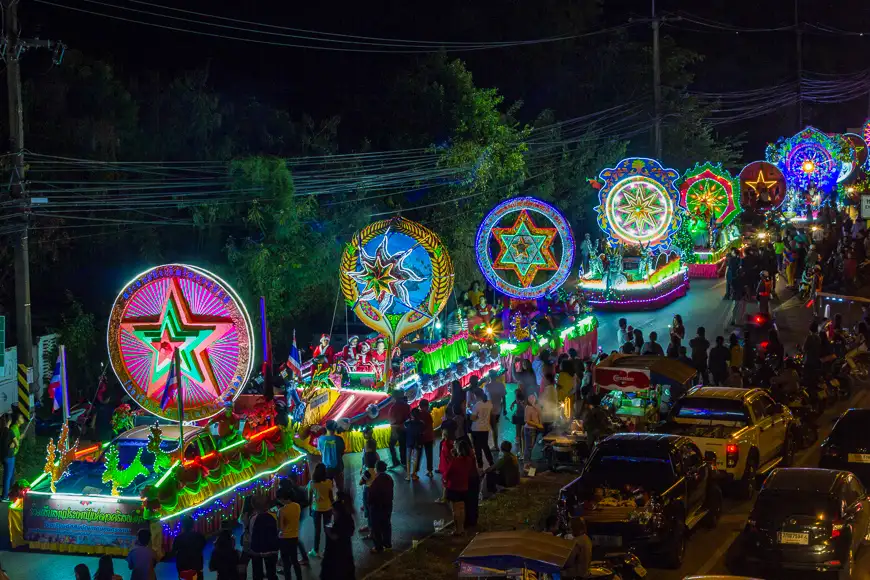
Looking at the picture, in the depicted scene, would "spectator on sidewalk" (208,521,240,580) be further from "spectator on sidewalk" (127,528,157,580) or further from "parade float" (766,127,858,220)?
"parade float" (766,127,858,220)

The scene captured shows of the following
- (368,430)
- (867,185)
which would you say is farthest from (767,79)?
(368,430)

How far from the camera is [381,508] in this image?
14.4 metres

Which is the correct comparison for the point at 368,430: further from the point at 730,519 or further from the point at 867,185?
the point at 867,185

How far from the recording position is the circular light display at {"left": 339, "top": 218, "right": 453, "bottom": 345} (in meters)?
20.8

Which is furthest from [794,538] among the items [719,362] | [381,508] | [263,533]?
[719,362]

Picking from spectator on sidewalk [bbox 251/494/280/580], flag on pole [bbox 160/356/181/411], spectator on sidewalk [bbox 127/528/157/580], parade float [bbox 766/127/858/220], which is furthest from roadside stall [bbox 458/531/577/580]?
parade float [bbox 766/127/858/220]

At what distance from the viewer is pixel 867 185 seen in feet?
184

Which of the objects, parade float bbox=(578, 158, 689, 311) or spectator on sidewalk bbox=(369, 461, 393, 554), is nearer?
spectator on sidewalk bbox=(369, 461, 393, 554)

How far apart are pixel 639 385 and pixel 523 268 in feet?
19.6

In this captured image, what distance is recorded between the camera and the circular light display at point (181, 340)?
14789 millimetres

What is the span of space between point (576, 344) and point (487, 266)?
4667mm

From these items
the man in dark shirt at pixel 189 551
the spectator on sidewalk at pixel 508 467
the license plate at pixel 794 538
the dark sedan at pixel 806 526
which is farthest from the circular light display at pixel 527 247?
the man in dark shirt at pixel 189 551

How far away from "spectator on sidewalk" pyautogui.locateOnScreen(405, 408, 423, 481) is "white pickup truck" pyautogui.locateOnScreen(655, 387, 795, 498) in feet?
12.6

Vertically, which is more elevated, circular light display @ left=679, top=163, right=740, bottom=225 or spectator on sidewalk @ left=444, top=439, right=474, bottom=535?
circular light display @ left=679, top=163, right=740, bottom=225
